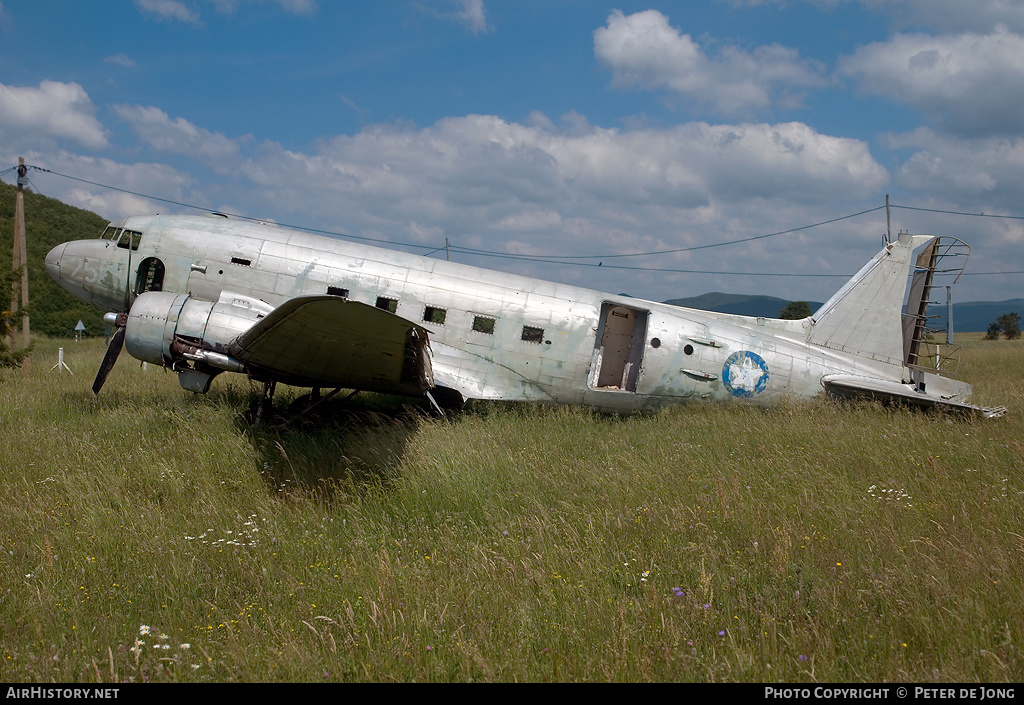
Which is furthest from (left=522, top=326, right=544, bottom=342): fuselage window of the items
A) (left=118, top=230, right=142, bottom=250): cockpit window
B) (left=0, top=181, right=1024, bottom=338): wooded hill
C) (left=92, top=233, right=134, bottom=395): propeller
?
(left=0, top=181, right=1024, bottom=338): wooded hill

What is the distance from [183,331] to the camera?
26.6 feet

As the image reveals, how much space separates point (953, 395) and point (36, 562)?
14.1m

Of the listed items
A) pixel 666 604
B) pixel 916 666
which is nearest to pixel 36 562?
pixel 666 604

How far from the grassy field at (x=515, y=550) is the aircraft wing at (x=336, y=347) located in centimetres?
94

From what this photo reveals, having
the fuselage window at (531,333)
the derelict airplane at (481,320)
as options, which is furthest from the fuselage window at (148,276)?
the fuselage window at (531,333)

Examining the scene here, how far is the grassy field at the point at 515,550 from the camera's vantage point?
11.8 feet

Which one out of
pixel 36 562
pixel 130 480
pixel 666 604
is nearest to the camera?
pixel 666 604

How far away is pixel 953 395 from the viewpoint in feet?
35.3

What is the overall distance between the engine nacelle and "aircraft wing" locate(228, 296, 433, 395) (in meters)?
0.58

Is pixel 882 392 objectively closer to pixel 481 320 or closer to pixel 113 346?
pixel 481 320

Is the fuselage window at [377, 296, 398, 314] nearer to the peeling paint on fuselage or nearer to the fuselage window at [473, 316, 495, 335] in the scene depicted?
the peeling paint on fuselage

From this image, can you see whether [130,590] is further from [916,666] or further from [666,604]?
[916,666]

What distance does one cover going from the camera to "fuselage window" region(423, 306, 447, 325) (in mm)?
9648

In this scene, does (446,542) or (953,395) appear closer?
(446,542)
